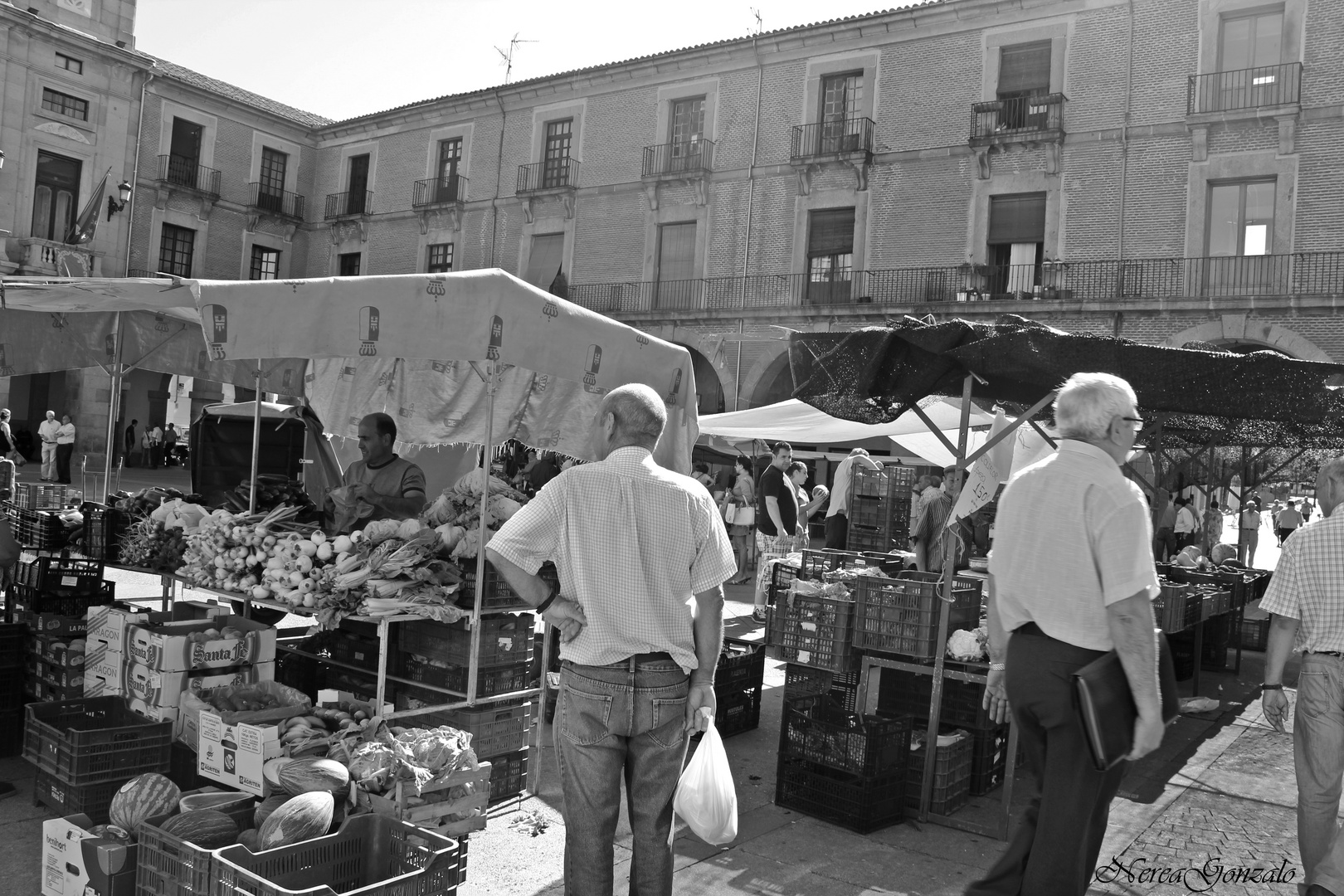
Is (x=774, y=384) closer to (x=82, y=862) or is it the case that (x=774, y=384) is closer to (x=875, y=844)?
(x=875, y=844)

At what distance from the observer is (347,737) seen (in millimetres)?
4445

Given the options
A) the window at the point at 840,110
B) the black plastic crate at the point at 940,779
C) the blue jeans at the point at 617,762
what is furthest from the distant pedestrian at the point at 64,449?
the blue jeans at the point at 617,762

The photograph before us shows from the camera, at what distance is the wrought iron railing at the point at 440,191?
31.2 metres

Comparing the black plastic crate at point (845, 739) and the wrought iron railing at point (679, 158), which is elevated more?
the wrought iron railing at point (679, 158)

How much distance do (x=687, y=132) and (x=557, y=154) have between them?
4454 mm

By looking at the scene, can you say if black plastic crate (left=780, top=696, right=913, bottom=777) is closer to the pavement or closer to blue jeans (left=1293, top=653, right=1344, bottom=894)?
the pavement

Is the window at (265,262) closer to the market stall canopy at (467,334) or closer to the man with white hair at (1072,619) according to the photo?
the market stall canopy at (467,334)

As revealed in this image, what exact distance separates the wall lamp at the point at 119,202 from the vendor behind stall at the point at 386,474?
23.8 m

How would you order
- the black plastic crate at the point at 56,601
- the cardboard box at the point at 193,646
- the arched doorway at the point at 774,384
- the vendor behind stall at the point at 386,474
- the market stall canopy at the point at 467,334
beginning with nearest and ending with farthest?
the market stall canopy at the point at 467,334
the cardboard box at the point at 193,646
the vendor behind stall at the point at 386,474
the black plastic crate at the point at 56,601
the arched doorway at the point at 774,384

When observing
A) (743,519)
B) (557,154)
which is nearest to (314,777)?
(743,519)

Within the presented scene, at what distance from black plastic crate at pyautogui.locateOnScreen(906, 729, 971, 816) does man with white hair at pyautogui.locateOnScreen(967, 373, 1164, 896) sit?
211cm

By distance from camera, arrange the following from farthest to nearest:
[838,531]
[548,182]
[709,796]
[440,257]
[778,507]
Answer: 1. [440,257]
2. [548,182]
3. [838,531]
4. [778,507]
5. [709,796]

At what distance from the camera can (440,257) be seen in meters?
32.0

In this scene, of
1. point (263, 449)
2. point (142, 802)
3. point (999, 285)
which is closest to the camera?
point (142, 802)
